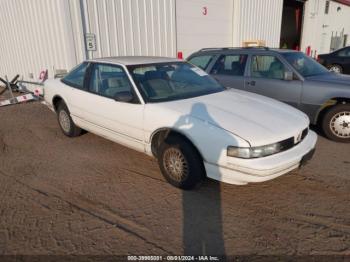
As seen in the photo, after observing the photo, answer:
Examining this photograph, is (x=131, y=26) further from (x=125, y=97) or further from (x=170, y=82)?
(x=125, y=97)

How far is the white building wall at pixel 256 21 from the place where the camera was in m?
12.1

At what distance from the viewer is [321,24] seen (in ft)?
59.9

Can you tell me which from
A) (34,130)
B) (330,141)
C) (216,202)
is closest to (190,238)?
(216,202)

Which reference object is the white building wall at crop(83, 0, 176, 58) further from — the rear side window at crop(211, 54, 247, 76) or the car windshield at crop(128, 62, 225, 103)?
the car windshield at crop(128, 62, 225, 103)

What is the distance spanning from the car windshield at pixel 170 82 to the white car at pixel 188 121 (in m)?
0.01

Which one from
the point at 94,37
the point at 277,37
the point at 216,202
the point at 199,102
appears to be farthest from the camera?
the point at 277,37

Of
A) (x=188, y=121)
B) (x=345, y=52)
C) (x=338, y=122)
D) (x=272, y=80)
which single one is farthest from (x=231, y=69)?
(x=345, y=52)

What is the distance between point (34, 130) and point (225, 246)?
4.87 m

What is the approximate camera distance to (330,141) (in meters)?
5.18

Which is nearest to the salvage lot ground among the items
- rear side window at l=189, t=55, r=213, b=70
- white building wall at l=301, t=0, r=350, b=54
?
rear side window at l=189, t=55, r=213, b=70

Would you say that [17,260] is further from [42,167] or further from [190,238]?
[42,167]

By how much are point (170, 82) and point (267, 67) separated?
2573 mm

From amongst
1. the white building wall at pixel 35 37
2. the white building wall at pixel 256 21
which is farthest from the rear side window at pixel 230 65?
the white building wall at pixel 256 21

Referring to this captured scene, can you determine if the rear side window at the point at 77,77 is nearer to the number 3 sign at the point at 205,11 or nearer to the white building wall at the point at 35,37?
the white building wall at the point at 35,37
